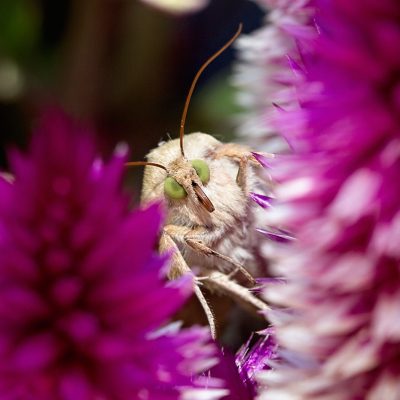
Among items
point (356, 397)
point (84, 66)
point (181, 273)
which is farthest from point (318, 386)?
point (84, 66)

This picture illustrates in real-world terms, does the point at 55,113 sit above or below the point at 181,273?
above

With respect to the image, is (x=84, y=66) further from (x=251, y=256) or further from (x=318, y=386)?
(x=318, y=386)

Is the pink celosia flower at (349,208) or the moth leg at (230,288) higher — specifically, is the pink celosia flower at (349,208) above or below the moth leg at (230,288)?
above

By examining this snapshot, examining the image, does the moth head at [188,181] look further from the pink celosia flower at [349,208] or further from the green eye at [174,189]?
the pink celosia flower at [349,208]

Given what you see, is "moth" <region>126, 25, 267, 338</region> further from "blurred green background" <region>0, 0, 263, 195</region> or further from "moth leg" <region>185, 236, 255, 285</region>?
"blurred green background" <region>0, 0, 263, 195</region>

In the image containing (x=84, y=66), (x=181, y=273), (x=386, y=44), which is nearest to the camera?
(x=386, y=44)

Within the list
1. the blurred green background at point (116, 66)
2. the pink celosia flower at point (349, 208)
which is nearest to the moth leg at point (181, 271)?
the pink celosia flower at point (349, 208)

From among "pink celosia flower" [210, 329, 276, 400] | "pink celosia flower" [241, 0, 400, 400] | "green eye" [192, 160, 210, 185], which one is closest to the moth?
"green eye" [192, 160, 210, 185]
